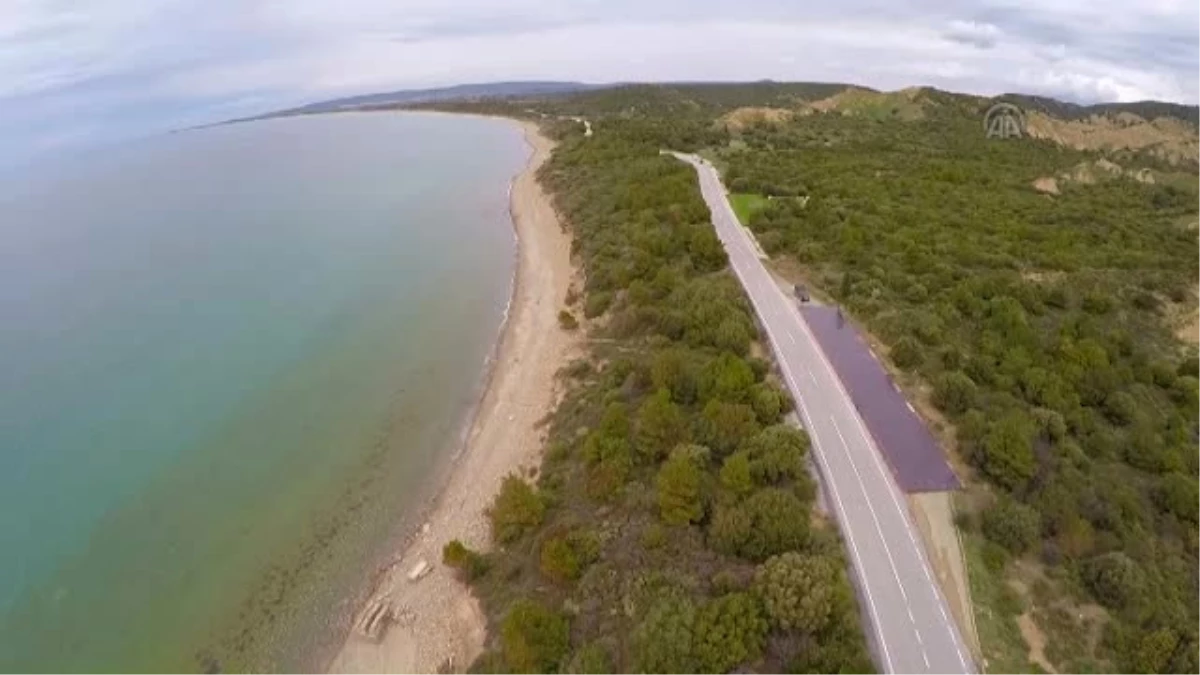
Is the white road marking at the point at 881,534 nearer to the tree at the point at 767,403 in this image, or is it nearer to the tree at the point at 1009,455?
the tree at the point at 767,403

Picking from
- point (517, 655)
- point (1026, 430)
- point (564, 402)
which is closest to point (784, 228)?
point (564, 402)

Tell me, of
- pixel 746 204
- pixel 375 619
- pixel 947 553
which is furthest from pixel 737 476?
pixel 746 204

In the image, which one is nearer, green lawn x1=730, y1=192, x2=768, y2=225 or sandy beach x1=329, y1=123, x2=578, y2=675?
sandy beach x1=329, y1=123, x2=578, y2=675

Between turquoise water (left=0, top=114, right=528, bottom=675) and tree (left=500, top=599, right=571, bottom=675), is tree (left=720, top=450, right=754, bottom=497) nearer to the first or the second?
tree (left=500, top=599, right=571, bottom=675)

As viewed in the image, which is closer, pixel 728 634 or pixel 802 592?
pixel 728 634

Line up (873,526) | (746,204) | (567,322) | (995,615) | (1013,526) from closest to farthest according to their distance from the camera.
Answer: (995,615) → (1013,526) → (873,526) → (567,322) → (746,204)

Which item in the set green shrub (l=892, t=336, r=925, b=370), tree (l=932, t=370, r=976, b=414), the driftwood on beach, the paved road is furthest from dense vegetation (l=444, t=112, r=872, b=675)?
tree (l=932, t=370, r=976, b=414)

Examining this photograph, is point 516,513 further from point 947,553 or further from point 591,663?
point 947,553
